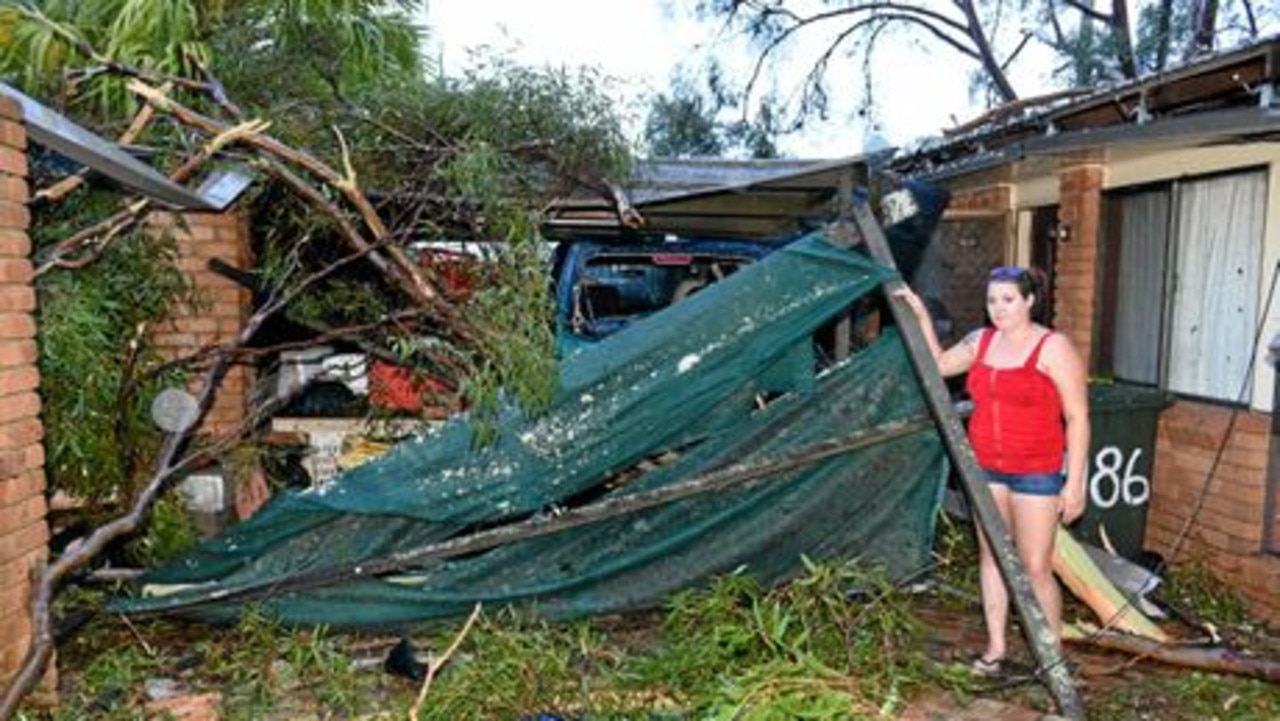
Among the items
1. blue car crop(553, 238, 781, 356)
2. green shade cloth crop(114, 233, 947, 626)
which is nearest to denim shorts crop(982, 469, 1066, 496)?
green shade cloth crop(114, 233, 947, 626)

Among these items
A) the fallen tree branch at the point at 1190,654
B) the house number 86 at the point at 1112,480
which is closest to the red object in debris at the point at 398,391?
the fallen tree branch at the point at 1190,654

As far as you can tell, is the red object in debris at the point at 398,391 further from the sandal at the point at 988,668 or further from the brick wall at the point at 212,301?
the sandal at the point at 988,668

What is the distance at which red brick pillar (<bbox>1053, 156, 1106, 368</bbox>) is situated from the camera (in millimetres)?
5992

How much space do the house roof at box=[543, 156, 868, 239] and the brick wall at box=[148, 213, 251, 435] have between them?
1.88 metres

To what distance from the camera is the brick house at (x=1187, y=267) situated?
4.32 metres

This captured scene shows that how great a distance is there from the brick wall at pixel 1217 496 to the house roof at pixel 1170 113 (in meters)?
1.45

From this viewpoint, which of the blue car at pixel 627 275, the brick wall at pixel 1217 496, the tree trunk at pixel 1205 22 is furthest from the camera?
the tree trunk at pixel 1205 22

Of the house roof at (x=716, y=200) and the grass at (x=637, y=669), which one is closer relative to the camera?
the grass at (x=637, y=669)

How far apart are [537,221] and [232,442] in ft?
6.64

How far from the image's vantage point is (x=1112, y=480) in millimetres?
5238

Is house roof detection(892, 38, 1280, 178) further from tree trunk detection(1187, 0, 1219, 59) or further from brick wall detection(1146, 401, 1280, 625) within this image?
tree trunk detection(1187, 0, 1219, 59)

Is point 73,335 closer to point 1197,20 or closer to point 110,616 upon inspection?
point 110,616

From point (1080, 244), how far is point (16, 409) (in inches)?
227

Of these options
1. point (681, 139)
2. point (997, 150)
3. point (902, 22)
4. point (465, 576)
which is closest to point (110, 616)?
point (465, 576)
